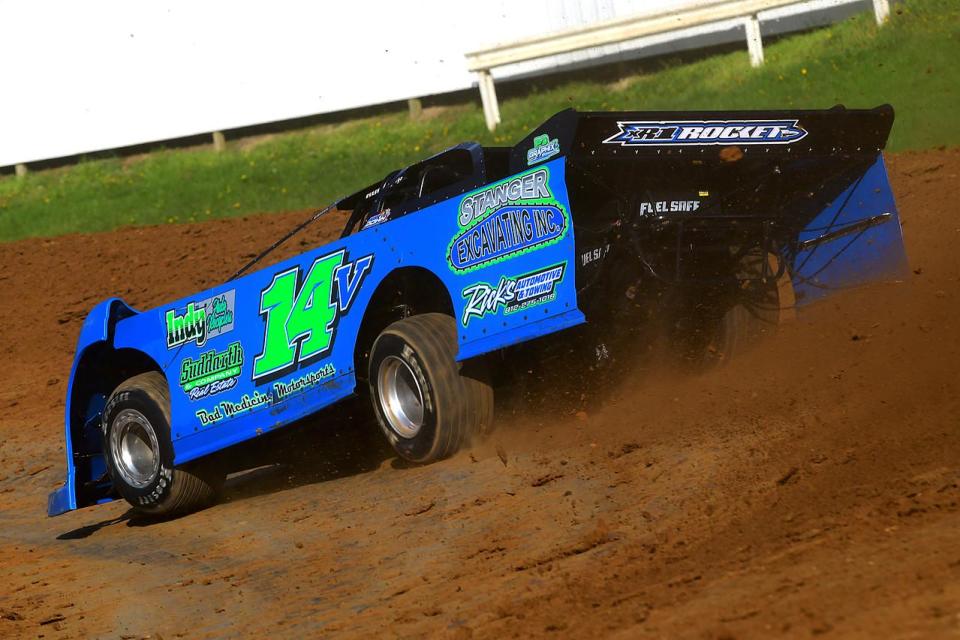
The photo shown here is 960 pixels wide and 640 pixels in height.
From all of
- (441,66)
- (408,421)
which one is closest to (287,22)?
(441,66)

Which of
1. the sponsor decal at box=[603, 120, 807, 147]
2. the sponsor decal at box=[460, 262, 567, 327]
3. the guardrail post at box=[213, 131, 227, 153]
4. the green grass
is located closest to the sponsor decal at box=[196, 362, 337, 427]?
the sponsor decal at box=[460, 262, 567, 327]

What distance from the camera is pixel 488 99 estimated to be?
16812 millimetres

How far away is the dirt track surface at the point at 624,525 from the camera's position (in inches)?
161

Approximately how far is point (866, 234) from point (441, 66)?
11.1m

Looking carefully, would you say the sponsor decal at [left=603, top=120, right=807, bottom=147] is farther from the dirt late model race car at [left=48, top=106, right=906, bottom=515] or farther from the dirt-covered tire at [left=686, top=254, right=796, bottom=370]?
the dirt-covered tire at [left=686, top=254, right=796, bottom=370]

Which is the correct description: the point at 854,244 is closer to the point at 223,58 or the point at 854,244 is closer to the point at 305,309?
the point at 305,309

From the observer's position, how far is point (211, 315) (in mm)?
8023

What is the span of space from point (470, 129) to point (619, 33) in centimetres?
229

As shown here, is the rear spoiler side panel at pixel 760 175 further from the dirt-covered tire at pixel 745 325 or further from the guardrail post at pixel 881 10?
the guardrail post at pixel 881 10

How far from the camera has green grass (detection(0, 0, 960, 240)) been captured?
13734mm

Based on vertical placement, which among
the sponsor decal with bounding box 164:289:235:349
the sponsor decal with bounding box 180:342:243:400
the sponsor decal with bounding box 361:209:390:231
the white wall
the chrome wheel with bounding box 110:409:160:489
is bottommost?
the chrome wheel with bounding box 110:409:160:489

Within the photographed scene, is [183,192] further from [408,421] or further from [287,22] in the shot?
[408,421]

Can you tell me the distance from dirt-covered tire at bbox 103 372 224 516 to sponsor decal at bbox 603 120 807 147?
12.1ft

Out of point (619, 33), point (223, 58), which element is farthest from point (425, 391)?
point (223, 58)
